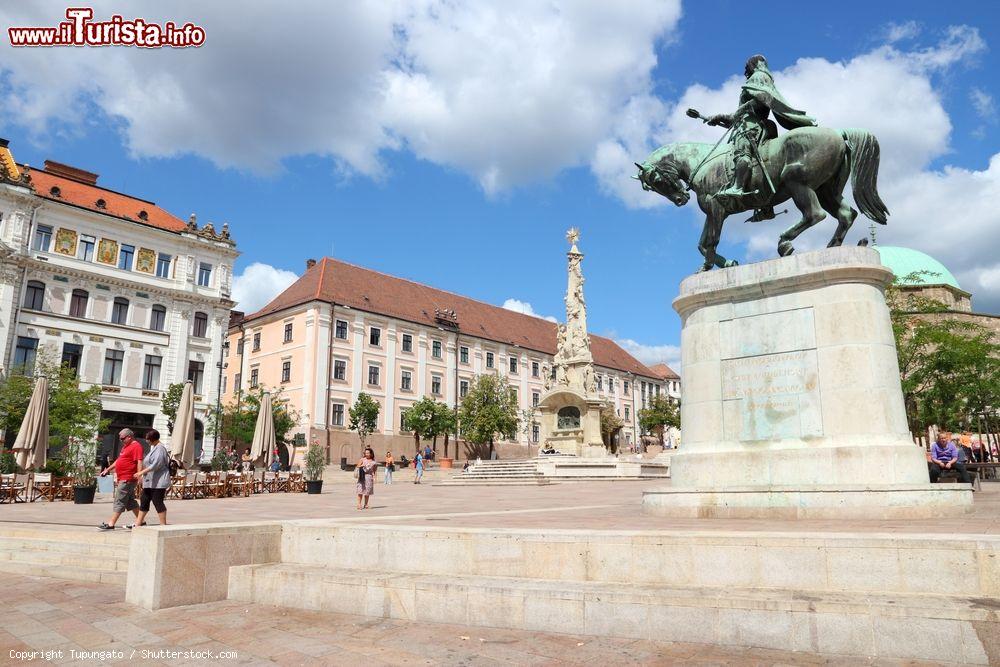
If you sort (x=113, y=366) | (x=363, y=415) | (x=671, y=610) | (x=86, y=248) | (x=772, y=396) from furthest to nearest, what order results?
(x=363, y=415) < (x=113, y=366) < (x=86, y=248) < (x=772, y=396) < (x=671, y=610)

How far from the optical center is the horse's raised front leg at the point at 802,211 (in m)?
10.0

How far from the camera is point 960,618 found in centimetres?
433

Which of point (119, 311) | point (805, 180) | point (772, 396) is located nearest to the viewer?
point (772, 396)

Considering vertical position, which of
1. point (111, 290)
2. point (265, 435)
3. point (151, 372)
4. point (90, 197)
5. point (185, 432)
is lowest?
point (185, 432)

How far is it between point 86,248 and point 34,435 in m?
27.7

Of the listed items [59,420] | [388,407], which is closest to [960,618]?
[59,420]

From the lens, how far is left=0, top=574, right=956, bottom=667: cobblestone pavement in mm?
4848

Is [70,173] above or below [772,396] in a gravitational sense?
above

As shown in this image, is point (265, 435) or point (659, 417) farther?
point (659, 417)

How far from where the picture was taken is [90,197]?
1800 inches

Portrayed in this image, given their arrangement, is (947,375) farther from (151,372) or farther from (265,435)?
(151,372)


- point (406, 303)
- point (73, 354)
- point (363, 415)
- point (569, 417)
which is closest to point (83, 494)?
point (569, 417)

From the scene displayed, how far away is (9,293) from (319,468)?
27.2 meters

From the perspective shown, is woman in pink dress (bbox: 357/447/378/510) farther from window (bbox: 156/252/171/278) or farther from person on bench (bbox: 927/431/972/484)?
window (bbox: 156/252/171/278)
